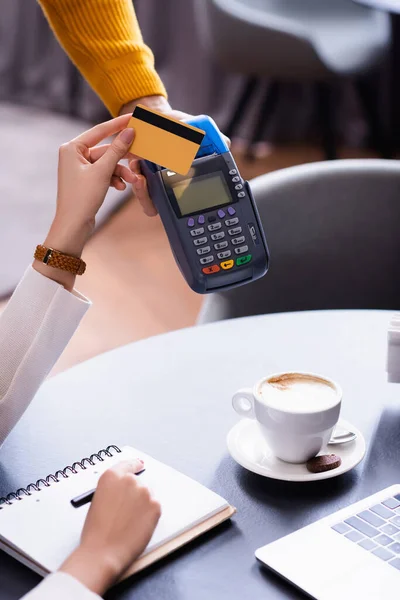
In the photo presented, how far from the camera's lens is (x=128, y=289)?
2619mm

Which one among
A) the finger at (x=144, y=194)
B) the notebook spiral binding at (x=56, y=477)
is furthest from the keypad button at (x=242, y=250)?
the notebook spiral binding at (x=56, y=477)

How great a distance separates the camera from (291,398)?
89 cm

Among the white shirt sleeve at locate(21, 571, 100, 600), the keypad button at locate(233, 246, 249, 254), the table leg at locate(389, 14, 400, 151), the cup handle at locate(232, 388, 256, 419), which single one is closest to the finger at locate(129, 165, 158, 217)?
the keypad button at locate(233, 246, 249, 254)

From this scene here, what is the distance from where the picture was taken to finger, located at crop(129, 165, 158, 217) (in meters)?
1.02

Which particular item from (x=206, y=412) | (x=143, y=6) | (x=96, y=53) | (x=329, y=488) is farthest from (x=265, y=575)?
(x=143, y=6)

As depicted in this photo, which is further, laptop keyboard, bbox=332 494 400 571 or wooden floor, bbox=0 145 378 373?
wooden floor, bbox=0 145 378 373

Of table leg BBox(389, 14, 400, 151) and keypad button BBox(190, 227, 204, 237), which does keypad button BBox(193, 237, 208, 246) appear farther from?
table leg BBox(389, 14, 400, 151)

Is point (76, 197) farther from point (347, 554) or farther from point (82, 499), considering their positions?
point (347, 554)

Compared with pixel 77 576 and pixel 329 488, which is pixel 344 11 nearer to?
pixel 329 488

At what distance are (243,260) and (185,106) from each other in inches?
108

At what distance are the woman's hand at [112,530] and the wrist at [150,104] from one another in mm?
643

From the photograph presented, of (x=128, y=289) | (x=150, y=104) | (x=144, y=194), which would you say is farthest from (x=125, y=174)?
(x=128, y=289)

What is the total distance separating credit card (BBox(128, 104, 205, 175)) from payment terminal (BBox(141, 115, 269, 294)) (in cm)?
5

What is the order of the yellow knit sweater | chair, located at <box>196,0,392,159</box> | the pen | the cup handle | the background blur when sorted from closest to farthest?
1. the pen
2. the cup handle
3. the yellow knit sweater
4. the background blur
5. chair, located at <box>196,0,392,159</box>
